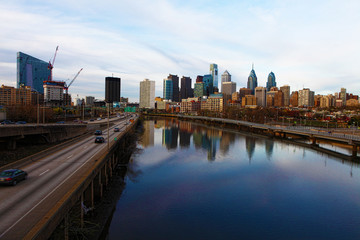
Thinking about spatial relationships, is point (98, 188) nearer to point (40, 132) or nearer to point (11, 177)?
point (11, 177)

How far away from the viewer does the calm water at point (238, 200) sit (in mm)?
22266

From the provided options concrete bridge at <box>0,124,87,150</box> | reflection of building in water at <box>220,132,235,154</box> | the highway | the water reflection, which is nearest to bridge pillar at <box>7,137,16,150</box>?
concrete bridge at <box>0,124,87,150</box>

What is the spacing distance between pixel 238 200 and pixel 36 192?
23315 mm

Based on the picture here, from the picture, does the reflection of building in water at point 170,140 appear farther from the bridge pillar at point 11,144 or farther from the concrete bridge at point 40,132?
the bridge pillar at point 11,144

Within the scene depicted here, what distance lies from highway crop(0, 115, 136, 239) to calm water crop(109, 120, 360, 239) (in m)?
6.65

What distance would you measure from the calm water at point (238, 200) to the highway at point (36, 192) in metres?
6.65

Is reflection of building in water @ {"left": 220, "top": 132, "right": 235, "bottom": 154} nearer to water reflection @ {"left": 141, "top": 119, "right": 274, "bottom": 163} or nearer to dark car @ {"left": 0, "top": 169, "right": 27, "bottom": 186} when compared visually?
water reflection @ {"left": 141, "top": 119, "right": 274, "bottom": 163}

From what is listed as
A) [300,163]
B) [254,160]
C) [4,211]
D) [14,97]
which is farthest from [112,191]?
[14,97]

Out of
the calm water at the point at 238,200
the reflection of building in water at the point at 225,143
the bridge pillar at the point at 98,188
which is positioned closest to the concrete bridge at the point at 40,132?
the calm water at the point at 238,200

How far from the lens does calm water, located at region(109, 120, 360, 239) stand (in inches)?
877

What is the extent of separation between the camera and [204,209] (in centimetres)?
2648

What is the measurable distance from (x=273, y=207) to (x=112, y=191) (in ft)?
70.8

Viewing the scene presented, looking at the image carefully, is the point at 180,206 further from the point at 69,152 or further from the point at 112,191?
the point at 69,152

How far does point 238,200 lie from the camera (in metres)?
29.5
